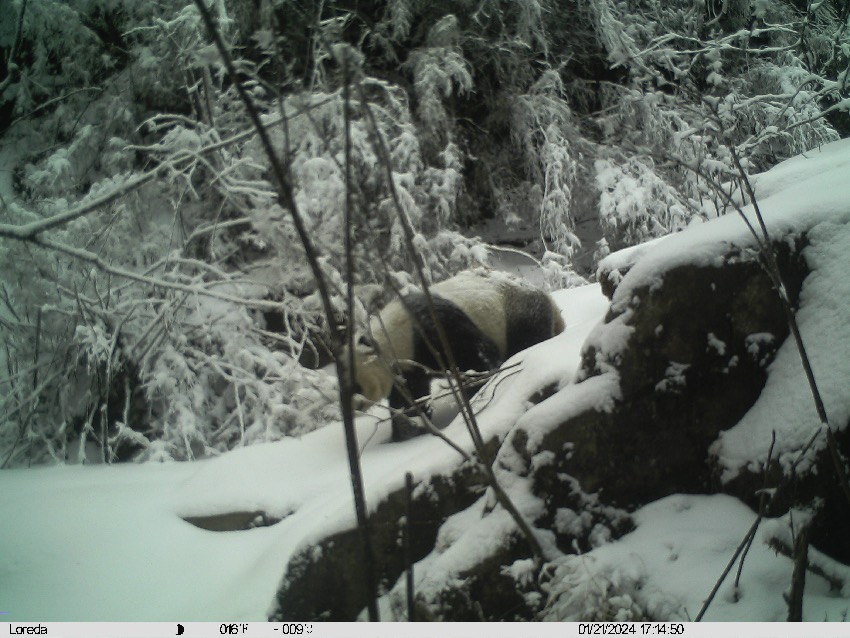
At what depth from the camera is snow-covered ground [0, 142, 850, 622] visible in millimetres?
1513

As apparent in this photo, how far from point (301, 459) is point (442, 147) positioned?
3807mm

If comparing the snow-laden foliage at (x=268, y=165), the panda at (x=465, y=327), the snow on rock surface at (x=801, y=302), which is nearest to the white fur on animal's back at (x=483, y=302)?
the panda at (x=465, y=327)

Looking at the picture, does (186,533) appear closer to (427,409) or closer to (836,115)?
(427,409)

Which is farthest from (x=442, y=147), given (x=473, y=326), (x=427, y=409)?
(x=427, y=409)

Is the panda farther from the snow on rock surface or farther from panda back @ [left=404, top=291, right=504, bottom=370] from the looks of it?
the snow on rock surface

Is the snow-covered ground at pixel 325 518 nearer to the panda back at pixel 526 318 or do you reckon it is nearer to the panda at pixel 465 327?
the panda at pixel 465 327

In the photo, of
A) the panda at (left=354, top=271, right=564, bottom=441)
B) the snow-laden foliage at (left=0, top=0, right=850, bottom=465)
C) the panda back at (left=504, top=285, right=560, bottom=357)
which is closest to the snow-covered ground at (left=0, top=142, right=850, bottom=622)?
the panda at (left=354, top=271, right=564, bottom=441)

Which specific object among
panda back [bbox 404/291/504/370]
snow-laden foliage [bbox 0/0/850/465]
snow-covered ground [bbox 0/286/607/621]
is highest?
snow-laden foliage [bbox 0/0/850/465]

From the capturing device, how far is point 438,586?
176 cm

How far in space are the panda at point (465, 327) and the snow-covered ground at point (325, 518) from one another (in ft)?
1.32

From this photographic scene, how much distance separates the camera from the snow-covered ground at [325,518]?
1513mm

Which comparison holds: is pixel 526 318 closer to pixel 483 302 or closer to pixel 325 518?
pixel 483 302
